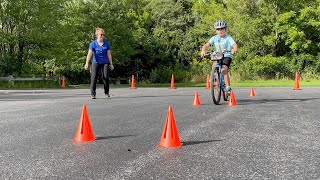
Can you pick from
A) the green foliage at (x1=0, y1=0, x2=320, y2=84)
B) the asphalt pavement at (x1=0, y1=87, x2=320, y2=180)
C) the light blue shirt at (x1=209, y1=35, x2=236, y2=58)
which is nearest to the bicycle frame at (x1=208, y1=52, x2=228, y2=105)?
the light blue shirt at (x1=209, y1=35, x2=236, y2=58)

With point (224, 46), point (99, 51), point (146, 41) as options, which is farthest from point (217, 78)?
point (146, 41)

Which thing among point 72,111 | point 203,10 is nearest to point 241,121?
point 72,111

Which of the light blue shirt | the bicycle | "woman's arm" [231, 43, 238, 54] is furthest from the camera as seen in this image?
the light blue shirt

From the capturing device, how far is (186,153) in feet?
13.9

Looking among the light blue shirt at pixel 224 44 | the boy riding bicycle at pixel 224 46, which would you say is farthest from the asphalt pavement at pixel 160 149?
the light blue shirt at pixel 224 44

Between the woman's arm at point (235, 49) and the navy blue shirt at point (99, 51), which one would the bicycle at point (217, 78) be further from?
the navy blue shirt at point (99, 51)

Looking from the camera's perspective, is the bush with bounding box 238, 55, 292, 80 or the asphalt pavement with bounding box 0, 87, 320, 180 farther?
the bush with bounding box 238, 55, 292, 80

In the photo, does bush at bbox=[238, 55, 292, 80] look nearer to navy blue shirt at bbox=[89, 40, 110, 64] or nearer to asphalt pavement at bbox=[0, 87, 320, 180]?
navy blue shirt at bbox=[89, 40, 110, 64]

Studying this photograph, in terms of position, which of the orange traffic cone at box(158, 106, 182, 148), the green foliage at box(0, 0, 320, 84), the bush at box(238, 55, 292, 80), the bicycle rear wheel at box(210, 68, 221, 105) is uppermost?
the green foliage at box(0, 0, 320, 84)

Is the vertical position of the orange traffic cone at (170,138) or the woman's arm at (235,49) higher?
the woman's arm at (235,49)

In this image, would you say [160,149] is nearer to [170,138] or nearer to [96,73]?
[170,138]

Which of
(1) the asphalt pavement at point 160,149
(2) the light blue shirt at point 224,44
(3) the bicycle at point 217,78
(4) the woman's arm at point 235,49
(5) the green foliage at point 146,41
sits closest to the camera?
(1) the asphalt pavement at point 160,149

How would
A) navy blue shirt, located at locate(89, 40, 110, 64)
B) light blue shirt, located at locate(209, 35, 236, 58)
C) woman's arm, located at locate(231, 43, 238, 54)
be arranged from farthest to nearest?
navy blue shirt, located at locate(89, 40, 110, 64)
light blue shirt, located at locate(209, 35, 236, 58)
woman's arm, located at locate(231, 43, 238, 54)

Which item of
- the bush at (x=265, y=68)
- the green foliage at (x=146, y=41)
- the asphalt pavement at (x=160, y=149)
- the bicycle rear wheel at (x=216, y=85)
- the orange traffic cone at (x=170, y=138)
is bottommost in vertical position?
the asphalt pavement at (x=160, y=149)
